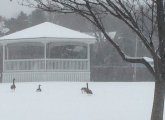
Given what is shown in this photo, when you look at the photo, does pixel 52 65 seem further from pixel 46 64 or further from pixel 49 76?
pixel 49 76

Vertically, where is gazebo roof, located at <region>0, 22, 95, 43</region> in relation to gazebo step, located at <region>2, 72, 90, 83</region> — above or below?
above

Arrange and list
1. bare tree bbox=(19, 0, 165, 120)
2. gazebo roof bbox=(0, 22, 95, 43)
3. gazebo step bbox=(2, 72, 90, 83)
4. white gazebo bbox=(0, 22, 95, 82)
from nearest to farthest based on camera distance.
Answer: bare tree bbox=(19, 0, 165, 120)
gazebo step bbox=(2, 72, 90, 83)
white gazebo bbox=(0, 22, 95, 82)
gazebo roof bbox=(0, 22, 95, 43)

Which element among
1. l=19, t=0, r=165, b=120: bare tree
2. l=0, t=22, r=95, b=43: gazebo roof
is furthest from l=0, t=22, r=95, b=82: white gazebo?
l=19, t=0, r=165, b=120: bare tree

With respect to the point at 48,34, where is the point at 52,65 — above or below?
below
